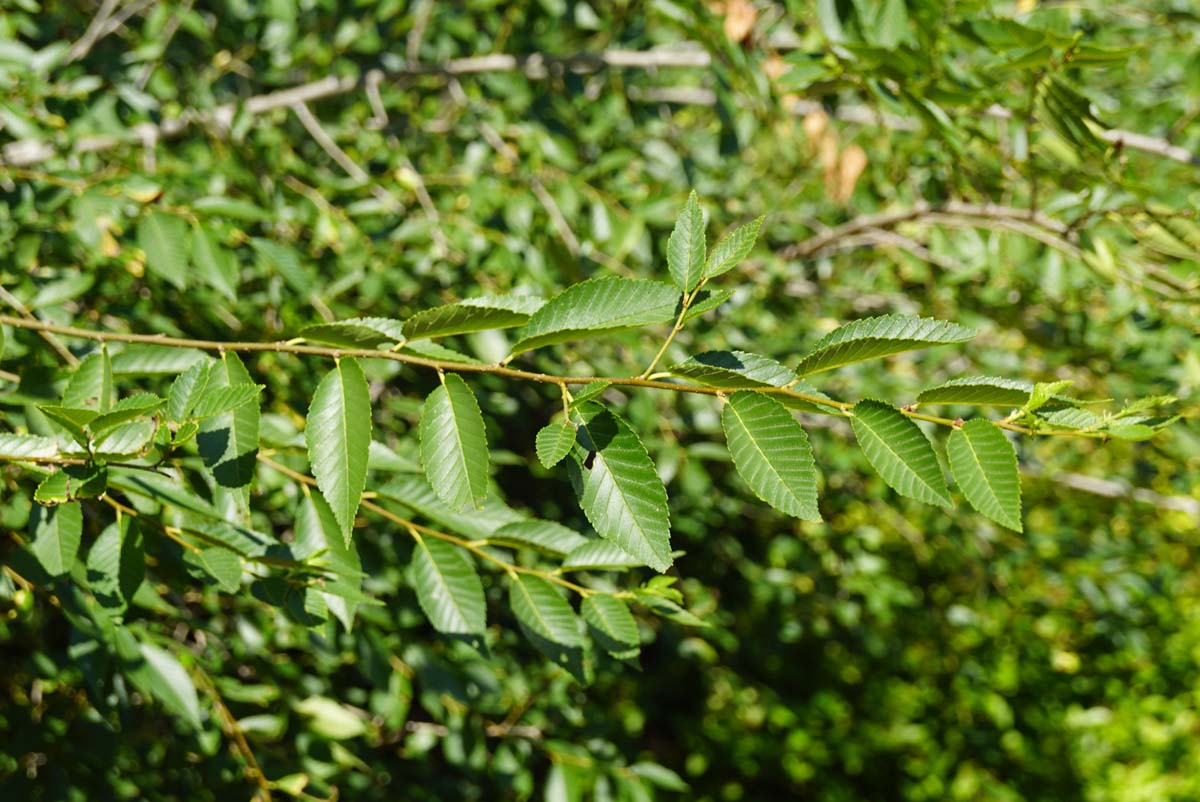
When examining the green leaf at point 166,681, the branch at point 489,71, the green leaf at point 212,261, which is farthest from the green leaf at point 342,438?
the branch at point 489,71

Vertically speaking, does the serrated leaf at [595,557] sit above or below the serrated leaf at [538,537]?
below

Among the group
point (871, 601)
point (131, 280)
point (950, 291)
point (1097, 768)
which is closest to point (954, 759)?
point (1097, 768)

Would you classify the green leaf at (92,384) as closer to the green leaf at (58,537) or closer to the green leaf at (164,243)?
the green leaf at (58,537)

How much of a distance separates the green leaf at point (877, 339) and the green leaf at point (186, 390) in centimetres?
62

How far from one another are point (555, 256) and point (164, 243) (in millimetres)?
796

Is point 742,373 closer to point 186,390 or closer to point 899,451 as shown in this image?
point 899,451

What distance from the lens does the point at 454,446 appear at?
972mm

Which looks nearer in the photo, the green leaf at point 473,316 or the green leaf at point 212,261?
the green leaf at point 473,316

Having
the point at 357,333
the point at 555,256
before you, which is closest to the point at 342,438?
the point at 357,333

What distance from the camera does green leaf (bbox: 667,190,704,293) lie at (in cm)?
91

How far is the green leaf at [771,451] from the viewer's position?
2.90 ft

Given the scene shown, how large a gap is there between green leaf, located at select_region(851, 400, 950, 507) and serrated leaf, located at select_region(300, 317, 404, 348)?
48 cm

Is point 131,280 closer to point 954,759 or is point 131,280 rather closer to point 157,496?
point 157,496

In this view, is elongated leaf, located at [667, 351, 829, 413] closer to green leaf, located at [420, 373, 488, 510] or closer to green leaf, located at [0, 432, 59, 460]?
green leaf, located at [420, 373, 488, 510]
